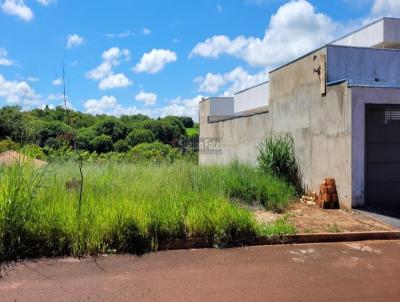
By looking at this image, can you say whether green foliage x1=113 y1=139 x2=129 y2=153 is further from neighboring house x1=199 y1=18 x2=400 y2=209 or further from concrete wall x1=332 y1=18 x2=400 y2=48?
concrete wall x1=332 y1=18 x2=400 y2=48

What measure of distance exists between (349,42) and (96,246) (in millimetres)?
14436

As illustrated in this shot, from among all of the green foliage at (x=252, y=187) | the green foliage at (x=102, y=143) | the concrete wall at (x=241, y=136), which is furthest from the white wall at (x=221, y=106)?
the green foliage at (x=252, y=187)

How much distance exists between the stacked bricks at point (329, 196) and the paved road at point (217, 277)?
3516 mm

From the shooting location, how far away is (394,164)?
34.0 feet

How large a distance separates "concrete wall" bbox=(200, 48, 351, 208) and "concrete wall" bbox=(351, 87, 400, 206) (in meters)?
0.13

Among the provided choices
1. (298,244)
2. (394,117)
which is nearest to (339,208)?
(394,117)

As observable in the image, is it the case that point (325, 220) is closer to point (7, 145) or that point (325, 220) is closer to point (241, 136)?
point (7, 145)

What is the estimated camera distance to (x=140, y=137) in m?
39.9

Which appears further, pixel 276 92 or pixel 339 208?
pixel 276 92

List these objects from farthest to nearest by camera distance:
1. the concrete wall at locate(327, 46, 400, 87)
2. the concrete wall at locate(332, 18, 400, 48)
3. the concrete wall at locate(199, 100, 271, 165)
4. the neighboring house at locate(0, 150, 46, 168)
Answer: the concrete wall at locate(199, 100, 271, 165)
the concrete wall at locate(332, 18, 400, 48)
the concrete wall at locate(327, 46, 400, 87)
the neighboring house at locate(0, 150, 46, 168)

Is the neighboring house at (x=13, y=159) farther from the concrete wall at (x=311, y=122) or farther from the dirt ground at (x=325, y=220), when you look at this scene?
the concrete wall at (x=311, y=122)

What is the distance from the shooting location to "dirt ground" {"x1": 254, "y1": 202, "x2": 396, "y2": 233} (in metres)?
7.71

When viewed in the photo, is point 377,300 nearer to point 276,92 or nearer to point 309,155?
point 309,155

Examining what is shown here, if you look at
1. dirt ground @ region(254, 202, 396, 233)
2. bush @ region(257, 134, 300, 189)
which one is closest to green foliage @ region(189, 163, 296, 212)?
dirt ground @ region(254, 202, 396, 233)
